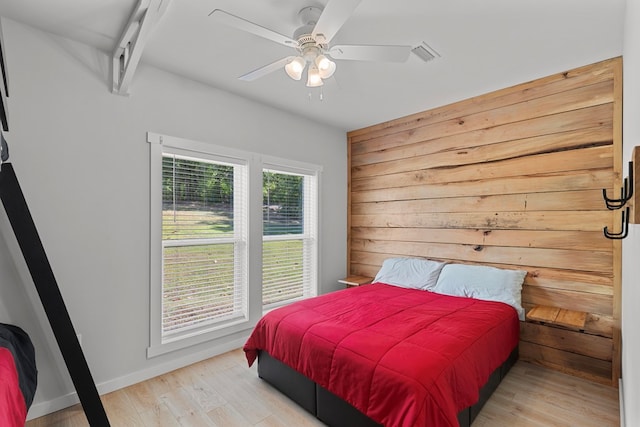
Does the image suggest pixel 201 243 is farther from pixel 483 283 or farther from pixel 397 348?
pixel 483 283

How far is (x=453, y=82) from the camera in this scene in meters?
2.92

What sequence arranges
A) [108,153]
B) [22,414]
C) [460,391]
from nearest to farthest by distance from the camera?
[22,414], [460,391], [108,153]

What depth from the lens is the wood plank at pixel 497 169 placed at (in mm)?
2611

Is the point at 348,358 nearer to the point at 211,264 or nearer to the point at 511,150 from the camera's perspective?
the point at 211,264

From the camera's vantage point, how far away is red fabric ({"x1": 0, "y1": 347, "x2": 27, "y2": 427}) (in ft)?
4.44

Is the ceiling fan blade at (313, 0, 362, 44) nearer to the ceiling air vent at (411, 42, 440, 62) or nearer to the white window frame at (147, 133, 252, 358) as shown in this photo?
the ceiling air vent at (411, 42, 440, 62)

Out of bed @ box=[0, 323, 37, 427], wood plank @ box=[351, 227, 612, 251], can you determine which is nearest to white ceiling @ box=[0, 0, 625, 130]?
wood plank @ box=[351, 227, 612, 251]

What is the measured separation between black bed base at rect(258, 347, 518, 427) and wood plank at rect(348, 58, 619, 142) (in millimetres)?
2417

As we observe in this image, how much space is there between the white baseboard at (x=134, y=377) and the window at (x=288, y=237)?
66 cm

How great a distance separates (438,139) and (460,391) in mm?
2663

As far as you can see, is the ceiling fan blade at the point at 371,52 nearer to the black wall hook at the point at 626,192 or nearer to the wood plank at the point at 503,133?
the black wall hook at the point at 626,192

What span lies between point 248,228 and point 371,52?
2051 mm

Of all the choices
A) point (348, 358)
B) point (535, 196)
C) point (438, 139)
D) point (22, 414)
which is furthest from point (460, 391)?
point (438, 139)

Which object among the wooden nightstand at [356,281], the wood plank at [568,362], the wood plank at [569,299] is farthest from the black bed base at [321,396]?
the wooden nightstand at [356,281]
